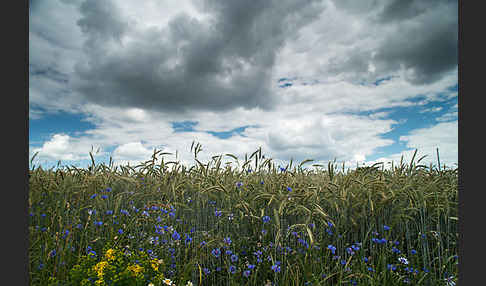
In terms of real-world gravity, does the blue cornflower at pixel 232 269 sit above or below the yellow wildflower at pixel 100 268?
below

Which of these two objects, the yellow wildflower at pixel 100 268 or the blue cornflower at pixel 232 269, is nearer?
the yellow wildflower at pixel 100 268

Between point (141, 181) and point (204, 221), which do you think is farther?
point (141, 181)

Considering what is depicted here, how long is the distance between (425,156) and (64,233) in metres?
4.09

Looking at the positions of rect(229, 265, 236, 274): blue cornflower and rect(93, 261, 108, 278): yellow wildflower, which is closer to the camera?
rect(93, 261, 108, 278): yellow wildflower

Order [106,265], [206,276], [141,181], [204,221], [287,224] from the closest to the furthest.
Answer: [106,265]
[206,276]
[287,224]
[204,221]
[141,181]

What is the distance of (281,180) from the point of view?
322 centimetres

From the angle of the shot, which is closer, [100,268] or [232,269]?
[100,268]

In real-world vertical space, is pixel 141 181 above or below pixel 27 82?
below

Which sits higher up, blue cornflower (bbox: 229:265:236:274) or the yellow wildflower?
the yellow wildflower

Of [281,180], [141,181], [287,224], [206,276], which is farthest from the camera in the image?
[141,181]

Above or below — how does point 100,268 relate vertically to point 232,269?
above
